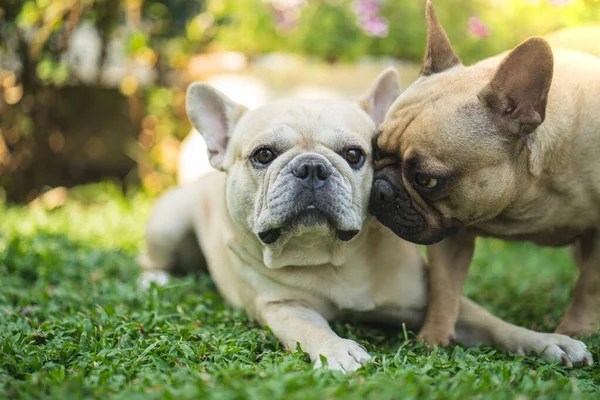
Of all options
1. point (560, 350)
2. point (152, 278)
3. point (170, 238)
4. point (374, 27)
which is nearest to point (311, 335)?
point (560, 350)

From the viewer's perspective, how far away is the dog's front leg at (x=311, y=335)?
2424mm

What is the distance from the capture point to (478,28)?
17.8 feet

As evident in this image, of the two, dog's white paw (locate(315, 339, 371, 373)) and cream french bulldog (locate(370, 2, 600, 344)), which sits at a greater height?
cream french bulldog (locate(370, 2, 600, 344))

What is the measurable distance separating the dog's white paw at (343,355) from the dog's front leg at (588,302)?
1.14 metres

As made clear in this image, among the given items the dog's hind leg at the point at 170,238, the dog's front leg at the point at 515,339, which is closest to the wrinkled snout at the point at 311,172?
the dog's front leg at the point at 515,339

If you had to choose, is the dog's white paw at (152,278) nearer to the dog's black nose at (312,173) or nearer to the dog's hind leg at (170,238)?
the dog's hind leg at (170,238)

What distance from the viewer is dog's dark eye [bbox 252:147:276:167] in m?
3.01

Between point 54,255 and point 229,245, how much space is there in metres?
1.53

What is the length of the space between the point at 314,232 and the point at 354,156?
40 centimetres

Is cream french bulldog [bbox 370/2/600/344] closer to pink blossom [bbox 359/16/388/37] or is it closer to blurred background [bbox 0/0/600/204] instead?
pink blossom [bbox 359/16/388/37]

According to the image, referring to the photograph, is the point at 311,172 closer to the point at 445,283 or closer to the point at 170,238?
the point at 445,283

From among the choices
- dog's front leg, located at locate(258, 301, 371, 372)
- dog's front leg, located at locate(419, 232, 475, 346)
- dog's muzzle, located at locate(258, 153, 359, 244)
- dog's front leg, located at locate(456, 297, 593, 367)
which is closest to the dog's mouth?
dog's muzzle, located at locate(258, 153, 359, 244)

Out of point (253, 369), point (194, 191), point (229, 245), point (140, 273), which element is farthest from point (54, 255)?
point (253, 369)

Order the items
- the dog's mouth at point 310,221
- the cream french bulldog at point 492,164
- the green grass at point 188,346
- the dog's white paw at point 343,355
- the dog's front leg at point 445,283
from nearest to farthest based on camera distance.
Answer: the green grass at point 188,346 < the dog's white paw at point 343,355 < the cream french bulldog at point 492,164 < the dog's mouth at point 310,221 < the dog's front leg at point 445,283
